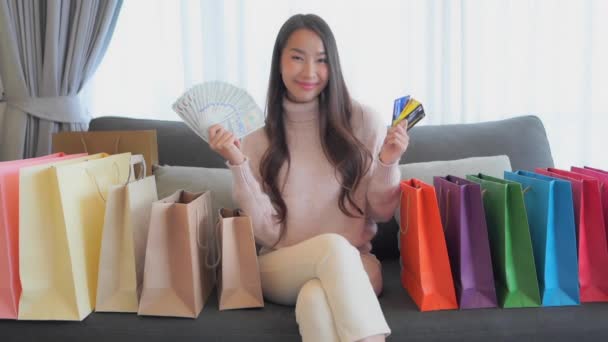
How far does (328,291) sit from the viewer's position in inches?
47.4

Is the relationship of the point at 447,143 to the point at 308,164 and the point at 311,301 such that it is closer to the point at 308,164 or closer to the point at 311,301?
the point at 308,164

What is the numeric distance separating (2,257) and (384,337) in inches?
39.1

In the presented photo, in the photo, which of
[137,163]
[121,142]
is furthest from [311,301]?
[121,142]

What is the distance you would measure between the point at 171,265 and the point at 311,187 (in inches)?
19.1

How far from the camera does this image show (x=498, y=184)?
1309 millimetres

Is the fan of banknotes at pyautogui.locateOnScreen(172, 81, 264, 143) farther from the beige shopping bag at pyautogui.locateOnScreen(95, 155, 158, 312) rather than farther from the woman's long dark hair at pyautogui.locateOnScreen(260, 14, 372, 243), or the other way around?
the beige shopping bag at pyautogui.locateOnScreen(95, 155, 158, 312)

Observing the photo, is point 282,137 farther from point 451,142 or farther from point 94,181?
point 451,142

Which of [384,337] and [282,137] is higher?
[282,137]

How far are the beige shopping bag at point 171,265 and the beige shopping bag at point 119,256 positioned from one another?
0.19 feet

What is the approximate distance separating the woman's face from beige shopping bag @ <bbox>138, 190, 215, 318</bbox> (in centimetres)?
52

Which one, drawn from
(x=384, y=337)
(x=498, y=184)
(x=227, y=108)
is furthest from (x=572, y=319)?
(x=227, y=108)

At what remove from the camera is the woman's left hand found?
→ 1.41m

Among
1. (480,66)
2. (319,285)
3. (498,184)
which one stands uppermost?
(480,66)

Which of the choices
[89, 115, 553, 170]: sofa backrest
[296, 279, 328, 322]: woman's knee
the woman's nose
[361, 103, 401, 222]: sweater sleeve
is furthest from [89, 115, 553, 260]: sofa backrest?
[296, 279, 328, 322]: woman's knee
